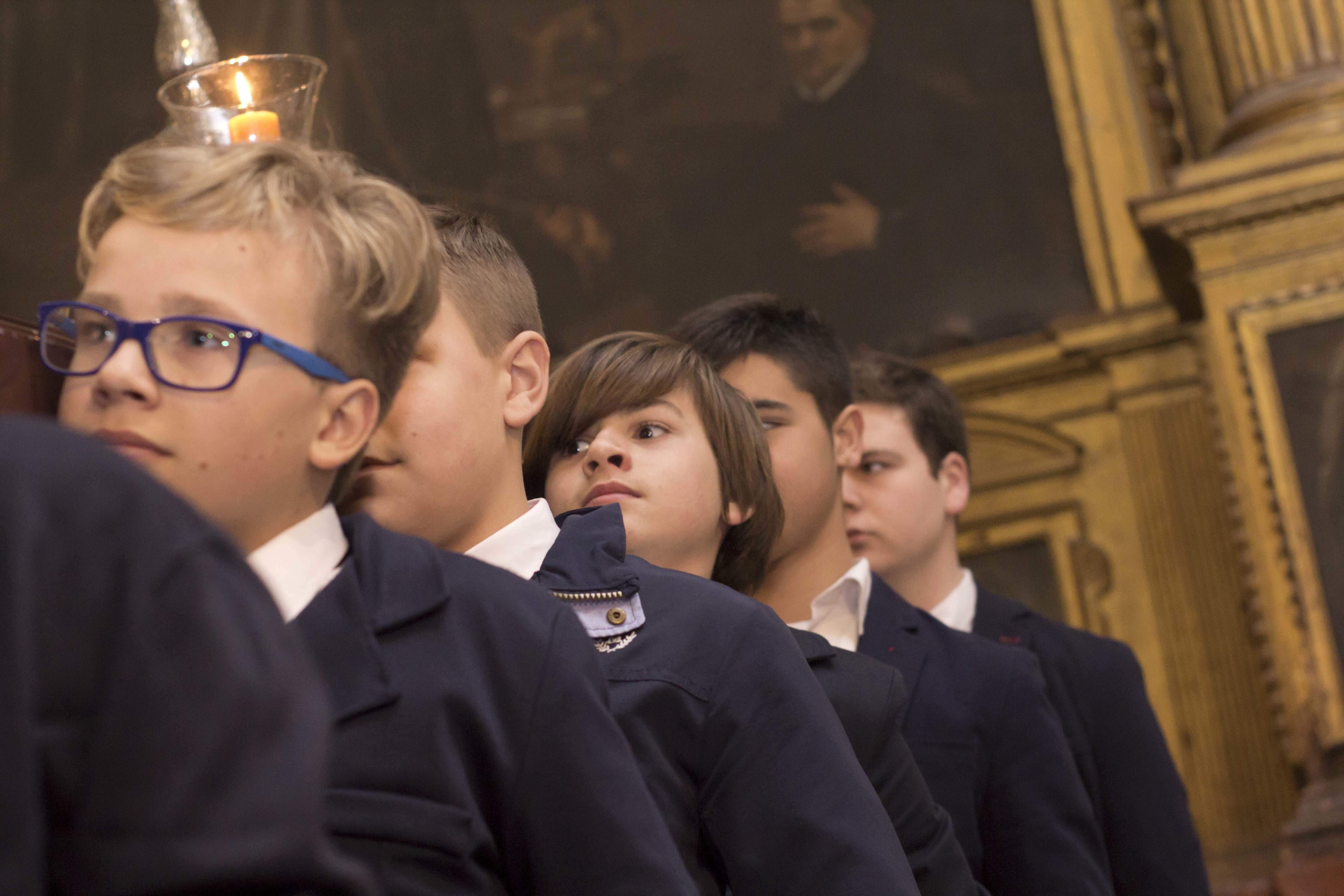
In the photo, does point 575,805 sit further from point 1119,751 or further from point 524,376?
point 1119,751

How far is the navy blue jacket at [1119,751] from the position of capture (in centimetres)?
318

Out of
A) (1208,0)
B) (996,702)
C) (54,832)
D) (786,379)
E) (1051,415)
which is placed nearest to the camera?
(54,832)

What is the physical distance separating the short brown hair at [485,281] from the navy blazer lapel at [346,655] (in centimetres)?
67

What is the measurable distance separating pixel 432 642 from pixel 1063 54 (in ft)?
23.2

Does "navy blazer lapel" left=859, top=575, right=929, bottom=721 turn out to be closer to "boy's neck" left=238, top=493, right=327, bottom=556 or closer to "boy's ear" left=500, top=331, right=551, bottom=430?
"boy's ear" left=500, top=331, right=551, bottom=430

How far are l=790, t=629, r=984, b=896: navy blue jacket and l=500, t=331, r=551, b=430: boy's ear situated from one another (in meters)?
0.56

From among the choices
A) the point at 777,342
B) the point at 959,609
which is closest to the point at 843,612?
the point at 777,342

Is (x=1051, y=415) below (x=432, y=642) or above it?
below

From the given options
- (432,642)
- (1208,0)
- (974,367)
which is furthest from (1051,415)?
(432,642)

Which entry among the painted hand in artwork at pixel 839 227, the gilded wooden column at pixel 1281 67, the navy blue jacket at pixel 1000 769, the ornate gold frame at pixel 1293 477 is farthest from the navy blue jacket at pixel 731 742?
the painted hand in artwork at pixel 839 227

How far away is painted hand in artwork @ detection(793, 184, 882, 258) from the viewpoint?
8.10 meters

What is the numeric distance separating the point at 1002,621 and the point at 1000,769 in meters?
0.94

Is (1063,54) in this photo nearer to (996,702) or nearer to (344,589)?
(996,702)

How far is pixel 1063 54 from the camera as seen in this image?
7.56m
